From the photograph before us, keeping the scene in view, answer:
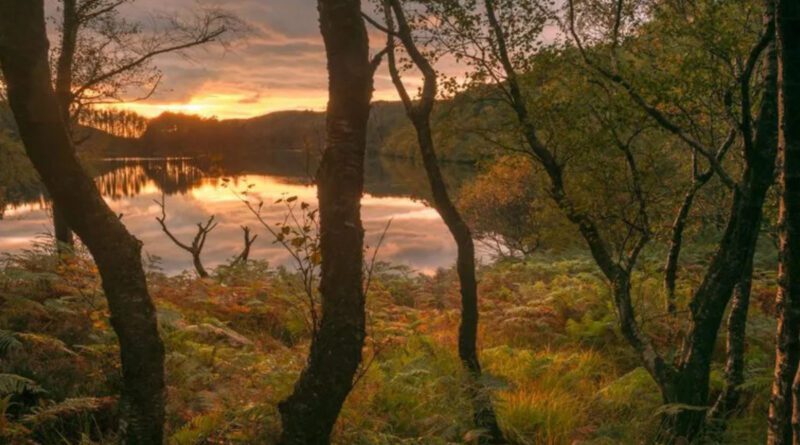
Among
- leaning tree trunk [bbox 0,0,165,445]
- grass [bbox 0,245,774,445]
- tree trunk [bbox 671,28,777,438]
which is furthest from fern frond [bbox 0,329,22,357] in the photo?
tree trunk [bbox 671,28,777,438]

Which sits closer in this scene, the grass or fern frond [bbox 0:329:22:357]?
the grass

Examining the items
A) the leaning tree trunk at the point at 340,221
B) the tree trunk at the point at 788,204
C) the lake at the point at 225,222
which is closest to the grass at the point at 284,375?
the leaning tree trunk at the point at 340,221

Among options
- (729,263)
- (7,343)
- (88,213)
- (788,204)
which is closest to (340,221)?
(88,213)

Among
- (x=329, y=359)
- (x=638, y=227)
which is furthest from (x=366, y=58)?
(x=638, y=227)

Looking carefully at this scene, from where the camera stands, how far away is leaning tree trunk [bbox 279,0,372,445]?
13.8 feet

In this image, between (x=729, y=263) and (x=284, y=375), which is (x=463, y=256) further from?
(x=729, y=263)

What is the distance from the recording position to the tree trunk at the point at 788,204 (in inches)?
147

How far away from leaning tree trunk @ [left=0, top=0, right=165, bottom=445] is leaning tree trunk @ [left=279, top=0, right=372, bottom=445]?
142 centimetres

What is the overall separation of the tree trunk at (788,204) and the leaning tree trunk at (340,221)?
271 centimetres

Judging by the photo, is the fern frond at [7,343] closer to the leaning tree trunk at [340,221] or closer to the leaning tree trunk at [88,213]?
the leaning tree trunk at [88,213]

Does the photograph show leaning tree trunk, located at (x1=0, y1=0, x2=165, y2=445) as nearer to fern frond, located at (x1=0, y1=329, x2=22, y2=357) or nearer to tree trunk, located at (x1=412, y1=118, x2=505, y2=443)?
fern frond, located at (x1=0, y1=329, x2=22, y2=357)

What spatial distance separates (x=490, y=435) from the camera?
6516 millimetres

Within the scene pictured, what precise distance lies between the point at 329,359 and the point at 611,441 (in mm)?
3171

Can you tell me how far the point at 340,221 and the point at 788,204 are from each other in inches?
118
